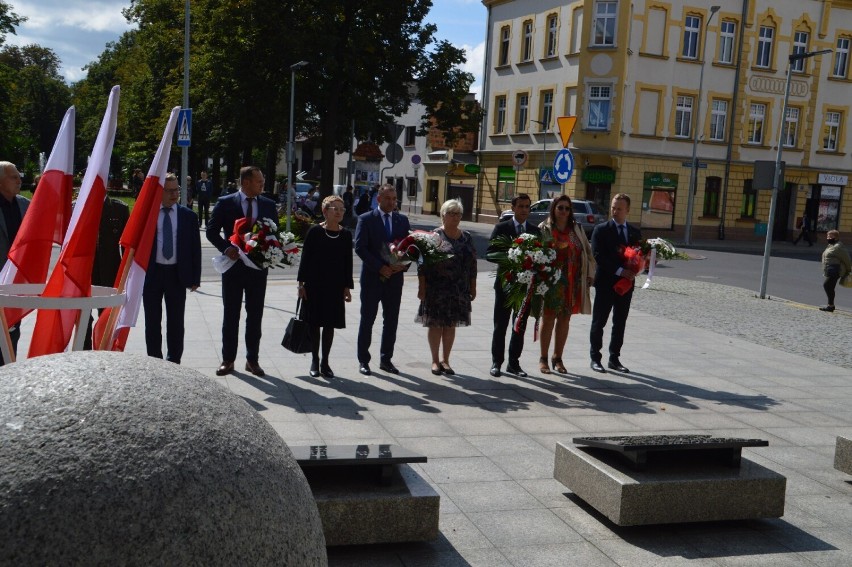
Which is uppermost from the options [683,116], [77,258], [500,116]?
[683,116]

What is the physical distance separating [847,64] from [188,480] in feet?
174

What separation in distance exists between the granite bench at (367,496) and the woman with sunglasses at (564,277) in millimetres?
5287

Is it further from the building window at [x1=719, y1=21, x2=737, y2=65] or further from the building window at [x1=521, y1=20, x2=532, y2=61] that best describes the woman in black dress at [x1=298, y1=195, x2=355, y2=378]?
the building window at [x1=521, y1=20, x2=532, y2=61]

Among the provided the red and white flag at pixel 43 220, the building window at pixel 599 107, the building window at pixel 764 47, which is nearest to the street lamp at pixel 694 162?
the building window at pixel 764 47

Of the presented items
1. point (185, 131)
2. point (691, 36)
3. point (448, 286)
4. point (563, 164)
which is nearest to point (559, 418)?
point (448, 286)

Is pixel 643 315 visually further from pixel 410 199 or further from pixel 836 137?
pixel 410 199

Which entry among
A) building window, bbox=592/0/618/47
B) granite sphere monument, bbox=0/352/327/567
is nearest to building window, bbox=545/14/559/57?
building window, bbox=592/0/618/47

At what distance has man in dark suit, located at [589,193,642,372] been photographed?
34.9 feet

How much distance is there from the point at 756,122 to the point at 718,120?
7.66 feet

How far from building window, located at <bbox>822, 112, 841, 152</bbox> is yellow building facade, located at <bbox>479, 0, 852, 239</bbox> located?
6 cm

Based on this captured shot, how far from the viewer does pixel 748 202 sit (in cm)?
4719

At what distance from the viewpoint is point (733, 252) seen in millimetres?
38406

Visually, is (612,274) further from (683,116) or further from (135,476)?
(683,116)

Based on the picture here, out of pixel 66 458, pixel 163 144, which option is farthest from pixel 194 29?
pixel 66 458
